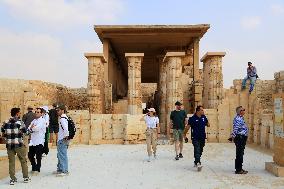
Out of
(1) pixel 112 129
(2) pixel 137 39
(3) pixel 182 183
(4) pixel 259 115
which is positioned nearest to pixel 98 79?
(1) pixel 112 129

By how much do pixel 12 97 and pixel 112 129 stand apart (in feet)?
17.8

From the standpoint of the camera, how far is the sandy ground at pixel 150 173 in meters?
7.84

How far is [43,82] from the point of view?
2472 cm

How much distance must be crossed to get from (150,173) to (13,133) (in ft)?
10.9

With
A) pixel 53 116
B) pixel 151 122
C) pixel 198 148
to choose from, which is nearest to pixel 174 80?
pixel 53 116

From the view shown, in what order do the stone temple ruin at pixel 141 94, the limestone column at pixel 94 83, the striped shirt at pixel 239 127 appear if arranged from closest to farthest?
the striped shirt at pixel 239 127 → the stone temple ruin at pixel 141 94 → the limestone column at pixel 94 83

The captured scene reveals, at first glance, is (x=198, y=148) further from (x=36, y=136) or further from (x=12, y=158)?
(x=12, y=158)

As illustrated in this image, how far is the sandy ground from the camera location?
784cm

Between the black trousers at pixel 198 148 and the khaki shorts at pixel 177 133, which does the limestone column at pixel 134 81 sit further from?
the black trousers at pixel 198 148

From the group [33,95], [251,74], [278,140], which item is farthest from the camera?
[33,95]

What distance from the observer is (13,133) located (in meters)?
8.20

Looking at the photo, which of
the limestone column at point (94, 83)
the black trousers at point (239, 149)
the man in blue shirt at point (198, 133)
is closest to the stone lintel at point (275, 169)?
the black trousers at point (239, 149)

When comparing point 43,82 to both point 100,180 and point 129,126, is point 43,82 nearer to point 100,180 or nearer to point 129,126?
point 129,126

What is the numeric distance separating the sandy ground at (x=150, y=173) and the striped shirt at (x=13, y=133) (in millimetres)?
844
